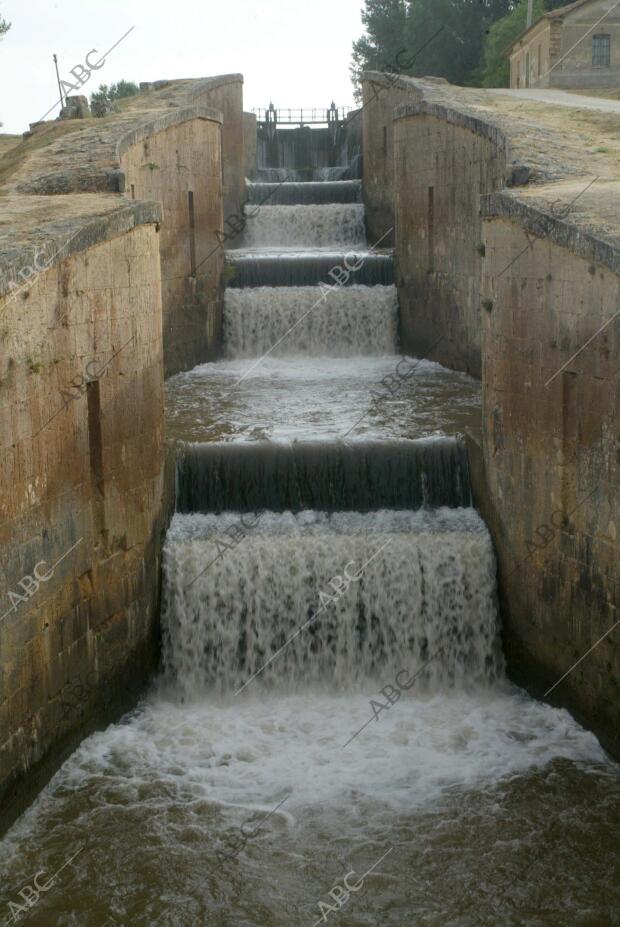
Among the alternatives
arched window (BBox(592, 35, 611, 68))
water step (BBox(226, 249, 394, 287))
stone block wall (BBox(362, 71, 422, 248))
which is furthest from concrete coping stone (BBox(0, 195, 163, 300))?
arched window (BBox(592, 35, 611, 68))

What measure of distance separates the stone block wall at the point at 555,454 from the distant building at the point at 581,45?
2221 centimetres

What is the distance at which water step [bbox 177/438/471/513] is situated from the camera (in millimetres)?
11344

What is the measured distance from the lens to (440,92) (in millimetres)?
20078

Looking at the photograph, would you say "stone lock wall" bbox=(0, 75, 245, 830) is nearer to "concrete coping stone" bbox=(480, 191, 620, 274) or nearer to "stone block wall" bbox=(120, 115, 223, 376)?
"stone block wall" bbox=(120, 115, 223, 376)

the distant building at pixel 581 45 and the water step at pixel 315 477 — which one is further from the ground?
the distant building at pixel 581 45

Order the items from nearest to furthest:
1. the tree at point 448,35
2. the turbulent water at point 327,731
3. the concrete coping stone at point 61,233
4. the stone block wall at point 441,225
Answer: the turbulent water at point 327,731 < the concrete coping stone at point 61,233 < the stone block wall at point 441,225 < the tree at point 448,35

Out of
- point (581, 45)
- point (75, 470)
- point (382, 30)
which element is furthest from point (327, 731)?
point (382, 30)

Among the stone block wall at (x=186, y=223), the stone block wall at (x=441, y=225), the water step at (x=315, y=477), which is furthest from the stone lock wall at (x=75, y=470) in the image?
the stone block wall at (x=441, y=225)

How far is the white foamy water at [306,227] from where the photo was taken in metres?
21.1

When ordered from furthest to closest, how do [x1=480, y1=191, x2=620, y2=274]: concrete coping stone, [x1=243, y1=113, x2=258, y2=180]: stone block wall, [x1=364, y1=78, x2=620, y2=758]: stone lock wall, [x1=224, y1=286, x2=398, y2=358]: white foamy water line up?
[x1=243, y1=113, x2=258, y2=180]: stone block wall → [x1=224, y1=286, x2=398, y2=358]: white foamy water → [x1=364, y1=78, x2=620, y2=758]: stone lock wall → [x1=480, y1=191, x2=620, y2=274]: concrete coping stone

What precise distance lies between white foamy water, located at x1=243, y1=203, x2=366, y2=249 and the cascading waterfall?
1119cm

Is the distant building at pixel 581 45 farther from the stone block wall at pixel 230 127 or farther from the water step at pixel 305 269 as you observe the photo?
the water step at pixel 305 269

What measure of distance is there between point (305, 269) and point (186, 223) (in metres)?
1.82

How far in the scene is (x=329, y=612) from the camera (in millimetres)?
10680
